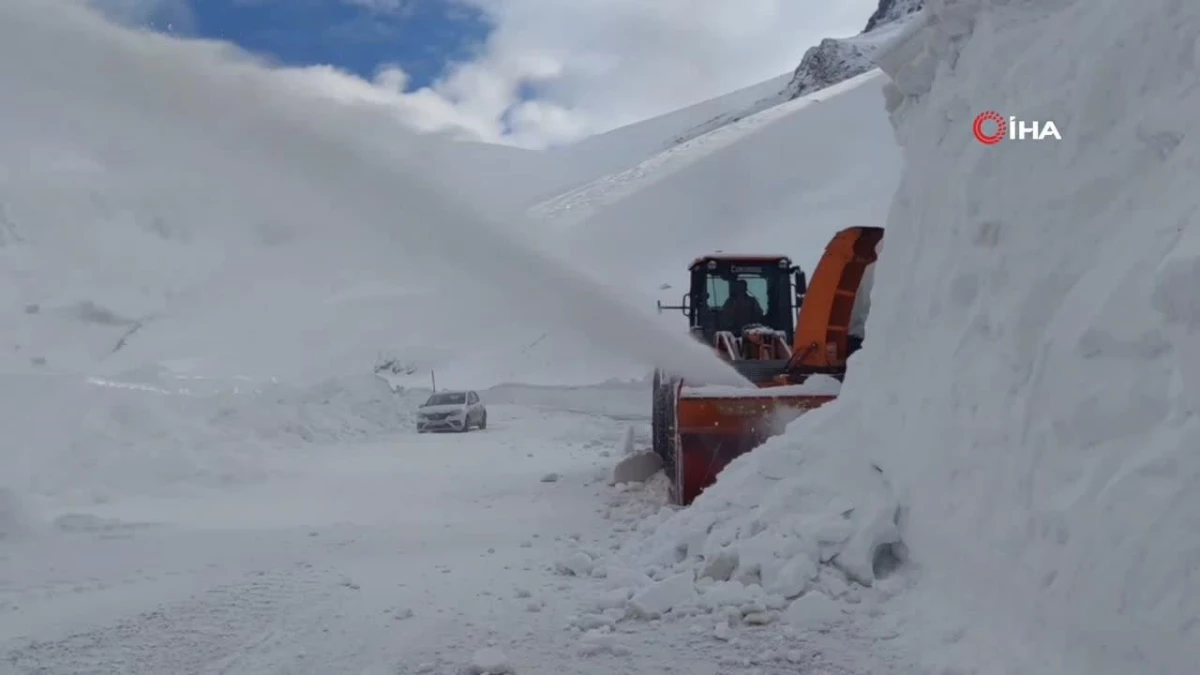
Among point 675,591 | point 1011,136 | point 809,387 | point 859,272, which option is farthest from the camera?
point 859,272

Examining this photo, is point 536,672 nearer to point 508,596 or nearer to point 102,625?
point 508,596

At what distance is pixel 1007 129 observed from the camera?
15.8ft

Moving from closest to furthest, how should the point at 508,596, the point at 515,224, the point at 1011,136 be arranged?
the point at 1011,136, the point at 508,596, the point at 515,224

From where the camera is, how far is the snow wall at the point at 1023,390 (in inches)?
123

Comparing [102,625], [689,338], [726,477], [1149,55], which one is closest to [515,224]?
[689,338]

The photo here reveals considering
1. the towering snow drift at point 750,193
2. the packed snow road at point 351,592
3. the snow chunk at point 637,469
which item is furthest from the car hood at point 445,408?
the towering snow drift at point 750,193

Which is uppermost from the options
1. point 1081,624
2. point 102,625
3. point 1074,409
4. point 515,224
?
point 515,224

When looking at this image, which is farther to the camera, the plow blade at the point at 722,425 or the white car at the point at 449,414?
the white car at the point at 449,414

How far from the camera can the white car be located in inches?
924

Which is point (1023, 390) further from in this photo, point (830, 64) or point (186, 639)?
point (830, 64)

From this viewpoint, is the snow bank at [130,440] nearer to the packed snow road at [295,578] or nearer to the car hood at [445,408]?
the packed snow road at [295,578]

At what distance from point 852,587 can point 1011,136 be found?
238 centimetres

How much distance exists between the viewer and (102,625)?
5.43 meters

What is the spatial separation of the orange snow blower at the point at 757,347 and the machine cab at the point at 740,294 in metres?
0.01
